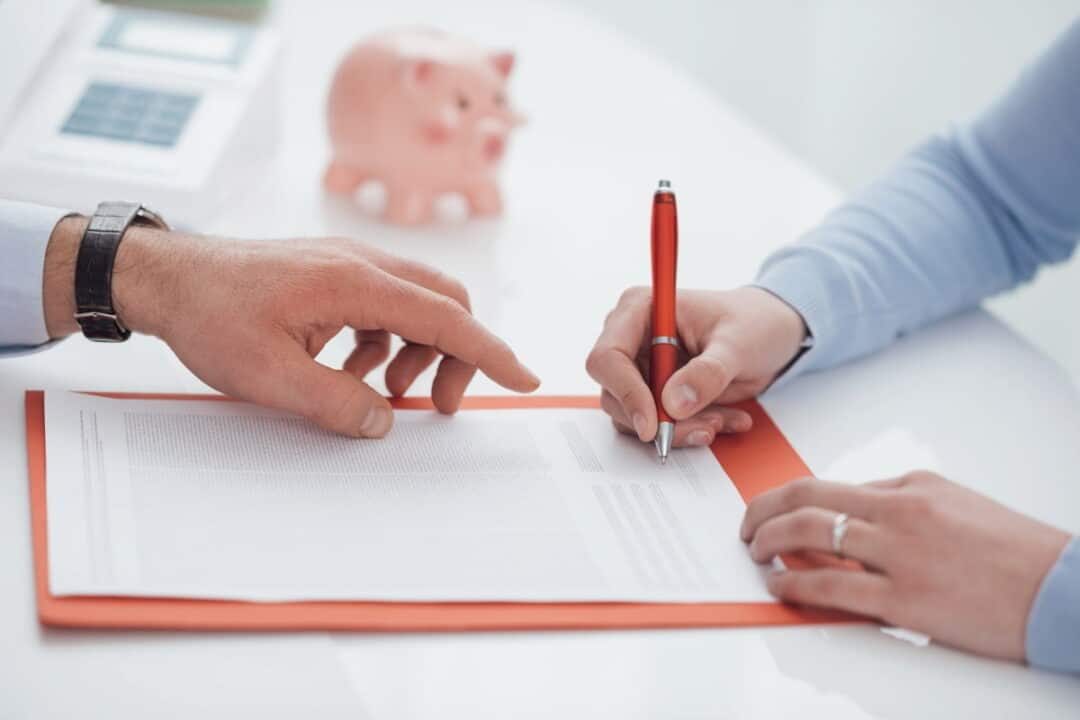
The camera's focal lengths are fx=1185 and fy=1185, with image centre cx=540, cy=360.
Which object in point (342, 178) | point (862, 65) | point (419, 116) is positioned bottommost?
Answer: point (862, 65)

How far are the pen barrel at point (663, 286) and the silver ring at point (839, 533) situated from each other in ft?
0.61

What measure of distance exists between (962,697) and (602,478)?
25 centimetres

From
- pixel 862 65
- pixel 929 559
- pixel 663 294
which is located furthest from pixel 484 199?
pixel 862 65

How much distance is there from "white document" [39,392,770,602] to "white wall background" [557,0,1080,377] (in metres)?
1.24

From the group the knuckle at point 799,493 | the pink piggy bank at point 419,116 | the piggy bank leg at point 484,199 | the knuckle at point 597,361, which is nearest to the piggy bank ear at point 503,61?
the pink piggy bank at point 419,116

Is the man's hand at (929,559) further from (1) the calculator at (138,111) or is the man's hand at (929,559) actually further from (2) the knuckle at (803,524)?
(1) the calculator at (138,111)

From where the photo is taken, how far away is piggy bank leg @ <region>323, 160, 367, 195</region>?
4.00ft

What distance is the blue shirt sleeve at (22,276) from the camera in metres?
0.79

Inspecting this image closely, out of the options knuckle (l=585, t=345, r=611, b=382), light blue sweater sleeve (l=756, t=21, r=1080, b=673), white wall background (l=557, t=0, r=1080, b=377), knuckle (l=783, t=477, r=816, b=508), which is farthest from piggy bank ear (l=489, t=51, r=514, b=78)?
white wall background (l=557, t=0, r=1080, b=377)

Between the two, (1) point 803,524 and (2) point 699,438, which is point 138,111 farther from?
(1) point 803,524

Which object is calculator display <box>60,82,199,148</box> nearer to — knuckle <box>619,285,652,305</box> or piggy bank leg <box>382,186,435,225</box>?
piggy bank leg <box>382,186,435,225</box>

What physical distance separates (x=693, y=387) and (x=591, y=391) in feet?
0.42

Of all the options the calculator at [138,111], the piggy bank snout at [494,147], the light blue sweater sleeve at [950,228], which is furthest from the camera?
the piggy bank snout at [494,147]

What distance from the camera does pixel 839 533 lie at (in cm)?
64
